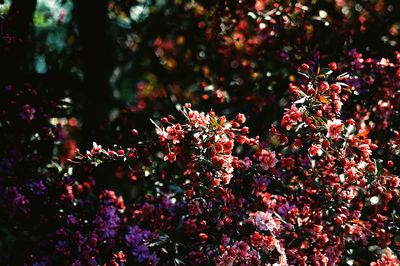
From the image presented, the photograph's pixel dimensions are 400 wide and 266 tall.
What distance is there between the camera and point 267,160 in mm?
2512

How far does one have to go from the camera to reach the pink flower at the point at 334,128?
7.69 ft

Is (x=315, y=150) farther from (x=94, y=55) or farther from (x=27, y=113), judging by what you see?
(x=94, y=55)

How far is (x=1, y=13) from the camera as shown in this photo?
3990 millimetres

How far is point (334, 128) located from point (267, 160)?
34 cm

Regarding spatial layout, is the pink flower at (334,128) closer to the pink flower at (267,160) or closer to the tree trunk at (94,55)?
the pink flower at (267,160)

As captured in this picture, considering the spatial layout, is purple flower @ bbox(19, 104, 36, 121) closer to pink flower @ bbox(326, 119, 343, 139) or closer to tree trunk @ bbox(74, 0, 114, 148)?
tree trunk @ bbox(74, 0, 114, 148)

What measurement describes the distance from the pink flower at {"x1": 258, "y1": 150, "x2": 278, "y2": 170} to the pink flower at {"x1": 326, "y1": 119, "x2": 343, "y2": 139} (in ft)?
0.88

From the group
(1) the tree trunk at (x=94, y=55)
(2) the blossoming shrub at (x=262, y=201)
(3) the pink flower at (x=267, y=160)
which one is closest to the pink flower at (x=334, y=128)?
(2) the blossoming shrub at (x=262, y=201)

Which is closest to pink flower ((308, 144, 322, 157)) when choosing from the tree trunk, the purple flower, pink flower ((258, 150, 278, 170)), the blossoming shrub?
the blossoming shrub

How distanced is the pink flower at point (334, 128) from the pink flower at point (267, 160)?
268 millimetres

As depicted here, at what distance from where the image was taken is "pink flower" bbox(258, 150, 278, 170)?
2498mm

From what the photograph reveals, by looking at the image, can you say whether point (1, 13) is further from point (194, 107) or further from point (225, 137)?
point (225, 137)

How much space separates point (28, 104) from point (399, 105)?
7.57ft

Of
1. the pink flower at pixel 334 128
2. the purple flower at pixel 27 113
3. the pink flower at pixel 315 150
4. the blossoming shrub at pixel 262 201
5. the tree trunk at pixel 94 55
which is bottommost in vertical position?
the tree trunk at pixel 94 55
